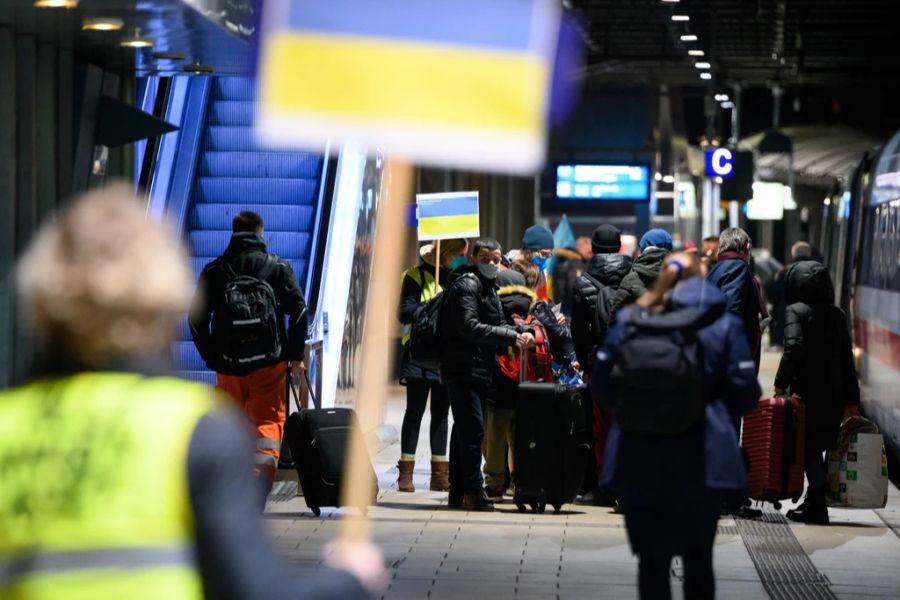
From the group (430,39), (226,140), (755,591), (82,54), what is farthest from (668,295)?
(226,140)

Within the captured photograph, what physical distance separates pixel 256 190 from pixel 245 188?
11 cm

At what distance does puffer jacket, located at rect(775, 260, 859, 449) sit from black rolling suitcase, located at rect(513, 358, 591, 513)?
1.29m

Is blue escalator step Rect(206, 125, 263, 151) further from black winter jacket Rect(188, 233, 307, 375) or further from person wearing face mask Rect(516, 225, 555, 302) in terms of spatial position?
black winter jacket Rect(188, 233, 307, 375)

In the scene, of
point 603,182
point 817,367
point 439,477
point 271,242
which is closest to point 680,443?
point 817,367

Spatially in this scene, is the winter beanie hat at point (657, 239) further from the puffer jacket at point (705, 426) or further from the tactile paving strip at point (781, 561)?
the puffer jacket at point (705, 426)

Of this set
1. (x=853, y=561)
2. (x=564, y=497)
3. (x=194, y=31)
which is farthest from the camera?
(x=564, y=497)

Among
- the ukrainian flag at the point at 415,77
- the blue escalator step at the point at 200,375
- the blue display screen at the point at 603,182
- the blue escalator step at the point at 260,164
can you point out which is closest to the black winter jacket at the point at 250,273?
the blue escalator step at the point at 200,375

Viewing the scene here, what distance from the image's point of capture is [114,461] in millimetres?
2639

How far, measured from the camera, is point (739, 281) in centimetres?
1138

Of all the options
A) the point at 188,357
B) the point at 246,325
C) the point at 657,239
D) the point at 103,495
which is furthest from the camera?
the point at 188,357

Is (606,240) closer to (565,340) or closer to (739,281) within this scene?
(565,340)

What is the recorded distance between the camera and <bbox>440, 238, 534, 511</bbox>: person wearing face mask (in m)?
11.3

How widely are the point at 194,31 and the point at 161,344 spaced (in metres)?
8.16

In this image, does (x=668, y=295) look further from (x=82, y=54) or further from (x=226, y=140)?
(x=226, y=140)
